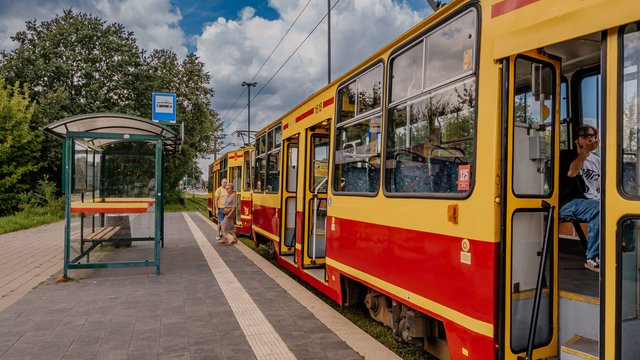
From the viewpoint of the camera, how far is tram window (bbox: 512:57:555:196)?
315cm

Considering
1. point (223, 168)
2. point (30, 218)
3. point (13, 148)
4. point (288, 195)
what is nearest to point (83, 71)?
point (13, 148)

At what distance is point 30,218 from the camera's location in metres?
18.8

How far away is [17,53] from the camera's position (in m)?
27.2

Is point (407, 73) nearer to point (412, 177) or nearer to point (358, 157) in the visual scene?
point (412, 177)

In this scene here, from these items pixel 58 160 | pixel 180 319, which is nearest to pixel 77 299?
pixel 180 319

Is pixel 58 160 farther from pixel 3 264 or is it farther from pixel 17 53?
pixel 3 264

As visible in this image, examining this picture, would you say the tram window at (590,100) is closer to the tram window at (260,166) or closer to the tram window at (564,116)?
the tram window at (564,116)

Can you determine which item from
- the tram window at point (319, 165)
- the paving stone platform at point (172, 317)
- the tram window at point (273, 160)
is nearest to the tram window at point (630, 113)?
the paving stone platform at point (172, 317)

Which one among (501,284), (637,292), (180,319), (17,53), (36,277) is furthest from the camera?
(17,53)

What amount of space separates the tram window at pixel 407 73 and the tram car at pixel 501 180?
2 cm

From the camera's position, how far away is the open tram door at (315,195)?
23.8 ft

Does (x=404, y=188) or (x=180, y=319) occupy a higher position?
(x=404, y=188)

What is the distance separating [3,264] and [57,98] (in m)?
18.7

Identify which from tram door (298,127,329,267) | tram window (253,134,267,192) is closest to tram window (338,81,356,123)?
tram door (298,127,329,267)
